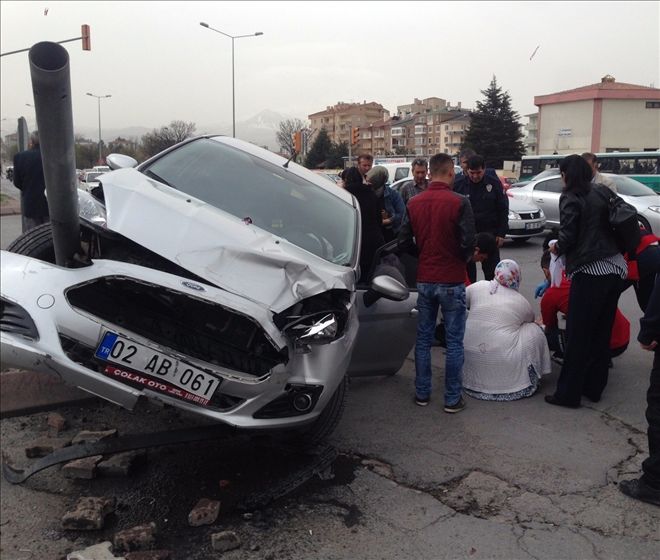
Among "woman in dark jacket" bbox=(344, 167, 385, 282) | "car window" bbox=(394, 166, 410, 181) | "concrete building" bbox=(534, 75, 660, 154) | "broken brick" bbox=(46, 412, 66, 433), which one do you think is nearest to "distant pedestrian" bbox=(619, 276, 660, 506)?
"woman in dark jacket" bbox=(344, 167, 385, 282)

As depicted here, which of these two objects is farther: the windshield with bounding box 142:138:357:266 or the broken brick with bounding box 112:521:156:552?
the windshield with bounding box 142:138:357:266

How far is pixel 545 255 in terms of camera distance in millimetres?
5750

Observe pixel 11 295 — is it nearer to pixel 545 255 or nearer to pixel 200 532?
pixel 200 532

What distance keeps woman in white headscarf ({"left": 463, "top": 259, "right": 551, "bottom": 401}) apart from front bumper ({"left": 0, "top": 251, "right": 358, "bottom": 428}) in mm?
2110

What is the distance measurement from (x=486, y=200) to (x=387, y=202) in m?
1.16


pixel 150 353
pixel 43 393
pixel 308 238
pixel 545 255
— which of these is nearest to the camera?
pixel 150 353

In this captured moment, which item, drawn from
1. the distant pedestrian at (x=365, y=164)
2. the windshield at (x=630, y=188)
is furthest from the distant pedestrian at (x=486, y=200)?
the windshield at (x=630, y=188)

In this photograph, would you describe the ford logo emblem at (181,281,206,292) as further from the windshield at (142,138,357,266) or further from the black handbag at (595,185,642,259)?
the black handbag at (595,185,642,259)

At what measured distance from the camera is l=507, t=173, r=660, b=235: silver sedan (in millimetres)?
12562

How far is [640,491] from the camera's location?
332 centimetres

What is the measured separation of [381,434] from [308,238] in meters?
1.41

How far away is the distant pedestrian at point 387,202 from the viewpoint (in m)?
6.69

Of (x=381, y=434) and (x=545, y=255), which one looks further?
(x=545, y=255)

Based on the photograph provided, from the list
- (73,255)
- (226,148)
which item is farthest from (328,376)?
(226,148)
